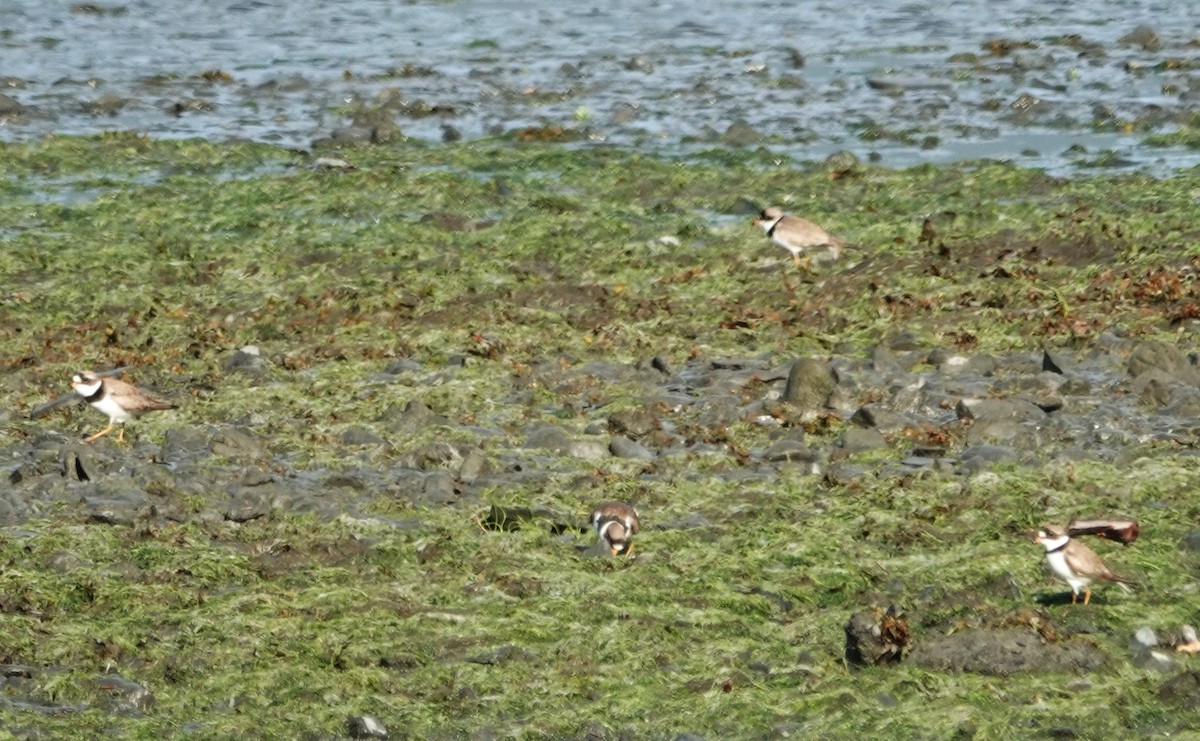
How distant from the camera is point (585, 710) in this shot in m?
7.62

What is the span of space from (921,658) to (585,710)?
129cm

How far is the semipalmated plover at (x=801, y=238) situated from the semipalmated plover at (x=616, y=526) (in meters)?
5.36

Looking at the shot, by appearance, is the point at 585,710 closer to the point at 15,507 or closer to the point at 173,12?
the point at 15,507

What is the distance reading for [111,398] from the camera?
11.2 meters

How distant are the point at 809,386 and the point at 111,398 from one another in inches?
149

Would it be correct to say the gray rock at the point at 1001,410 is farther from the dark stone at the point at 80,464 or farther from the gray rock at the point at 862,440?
the dark stone at the point at 80,464

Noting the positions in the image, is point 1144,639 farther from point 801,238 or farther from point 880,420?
point 801,238

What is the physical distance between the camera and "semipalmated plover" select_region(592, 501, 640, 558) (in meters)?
9.07

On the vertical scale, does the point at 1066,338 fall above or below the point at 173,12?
above

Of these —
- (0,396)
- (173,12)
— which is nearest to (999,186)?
(0,396)

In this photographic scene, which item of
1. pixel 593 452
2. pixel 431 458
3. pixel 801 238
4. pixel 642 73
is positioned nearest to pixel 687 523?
pixel 593 452

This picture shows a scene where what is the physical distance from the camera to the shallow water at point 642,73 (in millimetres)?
20141

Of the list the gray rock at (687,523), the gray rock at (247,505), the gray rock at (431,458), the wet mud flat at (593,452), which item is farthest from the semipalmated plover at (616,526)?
the gray rock at (247,505)

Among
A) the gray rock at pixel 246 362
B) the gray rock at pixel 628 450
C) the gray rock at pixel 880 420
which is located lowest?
the gray rock at pixel 246 362
